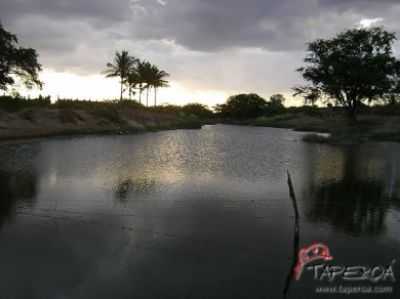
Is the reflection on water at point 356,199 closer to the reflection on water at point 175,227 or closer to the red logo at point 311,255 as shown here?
the reflection on water at point 175,227

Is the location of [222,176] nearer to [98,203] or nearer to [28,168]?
[98,203]

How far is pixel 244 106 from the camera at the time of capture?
12381 centimetres

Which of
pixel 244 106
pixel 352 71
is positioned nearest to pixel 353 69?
pixel 352 71

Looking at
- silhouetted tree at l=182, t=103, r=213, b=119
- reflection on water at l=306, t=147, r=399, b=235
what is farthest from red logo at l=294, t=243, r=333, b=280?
silhouetted tree at l=182, t=103, r=213, b=119

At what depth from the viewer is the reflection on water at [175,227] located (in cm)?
735

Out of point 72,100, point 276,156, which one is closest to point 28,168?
point 276,156

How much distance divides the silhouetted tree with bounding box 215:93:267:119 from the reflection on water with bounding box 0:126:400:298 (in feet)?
339

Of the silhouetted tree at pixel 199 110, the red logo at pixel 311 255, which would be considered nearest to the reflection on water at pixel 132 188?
the red logo at pixel 311 255

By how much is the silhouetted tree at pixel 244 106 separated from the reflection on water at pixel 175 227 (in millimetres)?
103345

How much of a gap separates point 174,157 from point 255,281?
20467 millimetres

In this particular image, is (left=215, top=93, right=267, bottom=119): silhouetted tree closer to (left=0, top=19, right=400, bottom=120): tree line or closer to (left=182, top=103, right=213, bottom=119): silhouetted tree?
(left=182, top=103, right=213, bottom=119): silhouetted tree

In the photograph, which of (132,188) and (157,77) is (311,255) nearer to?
(132,188)

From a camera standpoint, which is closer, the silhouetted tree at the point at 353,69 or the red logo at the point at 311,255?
the red logo at the point at 311,255

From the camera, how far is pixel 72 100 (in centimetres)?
6084
